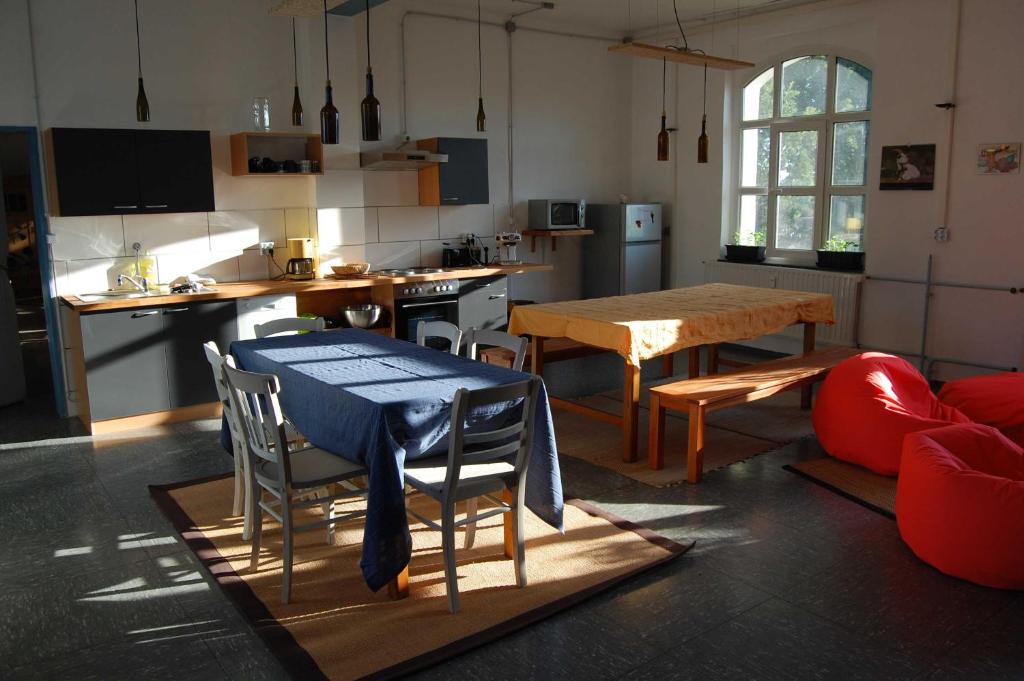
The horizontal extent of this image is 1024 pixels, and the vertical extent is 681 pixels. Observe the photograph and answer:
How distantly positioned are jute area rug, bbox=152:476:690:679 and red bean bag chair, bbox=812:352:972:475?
1.49 m

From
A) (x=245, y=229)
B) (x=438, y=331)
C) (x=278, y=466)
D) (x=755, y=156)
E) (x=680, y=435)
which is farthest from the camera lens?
(x=755, y=156)

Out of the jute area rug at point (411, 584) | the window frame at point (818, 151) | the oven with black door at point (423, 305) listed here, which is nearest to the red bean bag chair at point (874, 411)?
the jute area rug at point (411, 584)

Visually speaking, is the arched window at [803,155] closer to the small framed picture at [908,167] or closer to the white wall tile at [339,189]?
the small framed picture at [908,167]

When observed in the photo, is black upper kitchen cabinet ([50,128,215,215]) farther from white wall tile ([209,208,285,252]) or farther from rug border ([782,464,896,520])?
rug border ([782,464,896,520])

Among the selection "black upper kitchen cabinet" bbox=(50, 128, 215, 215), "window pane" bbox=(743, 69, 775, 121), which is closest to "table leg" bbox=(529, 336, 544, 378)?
"black upper kitchen cabinet" bbox=(50, 128, 215, 215)

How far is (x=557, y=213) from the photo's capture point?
7.88 metres

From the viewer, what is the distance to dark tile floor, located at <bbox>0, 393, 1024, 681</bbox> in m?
2.82

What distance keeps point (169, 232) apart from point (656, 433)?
3834 millimetres

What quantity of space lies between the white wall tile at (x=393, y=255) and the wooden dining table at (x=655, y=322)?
2119 millimetres

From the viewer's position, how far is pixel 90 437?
5.45 m

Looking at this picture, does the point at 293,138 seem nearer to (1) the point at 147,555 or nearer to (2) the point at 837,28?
(1) the point at 147,555

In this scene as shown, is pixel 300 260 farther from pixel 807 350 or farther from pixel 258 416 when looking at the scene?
pixel 807 350

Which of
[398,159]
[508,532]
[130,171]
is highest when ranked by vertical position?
[398,159]

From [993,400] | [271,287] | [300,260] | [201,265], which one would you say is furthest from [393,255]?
[993,400]
